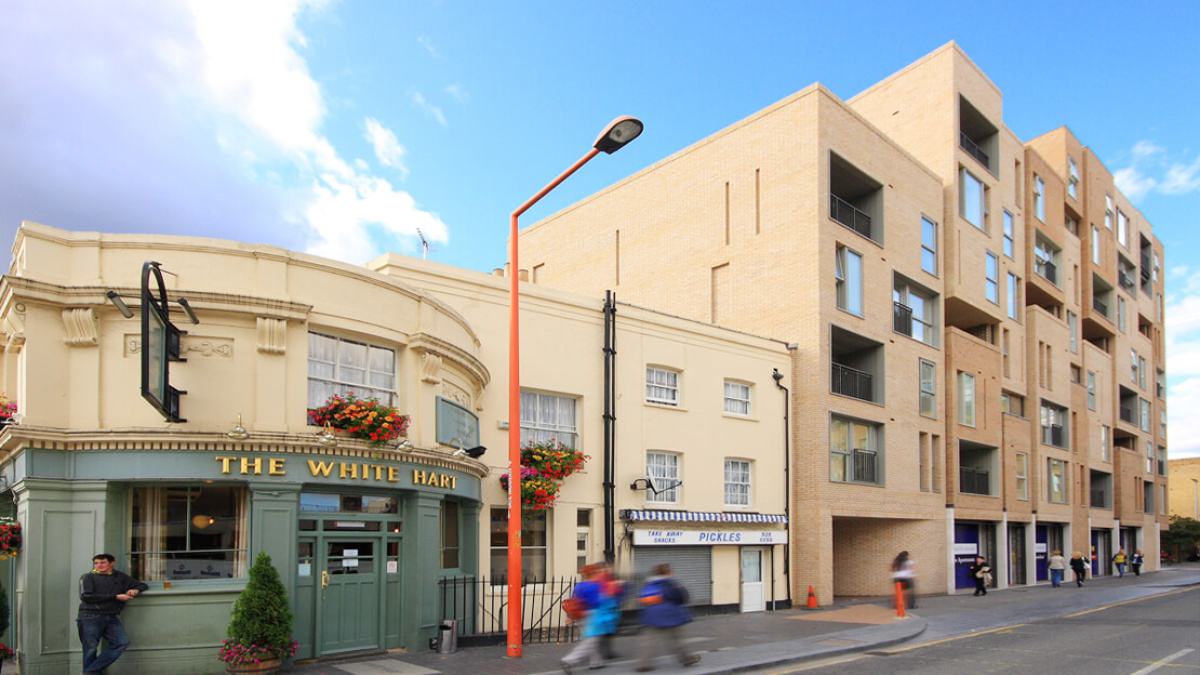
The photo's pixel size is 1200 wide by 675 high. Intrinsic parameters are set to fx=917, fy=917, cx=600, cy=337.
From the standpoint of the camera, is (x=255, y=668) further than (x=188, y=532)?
No

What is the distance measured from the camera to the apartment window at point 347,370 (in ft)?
45.9

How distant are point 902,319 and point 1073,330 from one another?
19748mm

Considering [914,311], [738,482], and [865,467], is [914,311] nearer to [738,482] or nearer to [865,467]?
[865,467]

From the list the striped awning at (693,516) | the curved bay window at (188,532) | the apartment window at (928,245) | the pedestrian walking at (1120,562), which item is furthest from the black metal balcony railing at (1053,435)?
the curved bay window at (188,532)

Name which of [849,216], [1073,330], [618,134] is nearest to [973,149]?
[849,216]

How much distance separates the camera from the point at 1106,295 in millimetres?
53375

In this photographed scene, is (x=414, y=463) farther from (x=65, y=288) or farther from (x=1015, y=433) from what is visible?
(x=1015, y=433)

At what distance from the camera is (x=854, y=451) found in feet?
93.0

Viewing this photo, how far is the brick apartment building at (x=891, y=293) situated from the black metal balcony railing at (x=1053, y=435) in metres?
0.16

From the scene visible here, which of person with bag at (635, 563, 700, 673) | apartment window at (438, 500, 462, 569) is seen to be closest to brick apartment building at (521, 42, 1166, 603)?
apartment window at (438, 500, 462, 569)

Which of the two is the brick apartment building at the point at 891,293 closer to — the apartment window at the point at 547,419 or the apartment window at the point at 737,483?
the apartment window at the point at 737,483

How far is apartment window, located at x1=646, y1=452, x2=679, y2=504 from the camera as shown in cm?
2256

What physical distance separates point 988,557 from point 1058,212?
1841 centimetres

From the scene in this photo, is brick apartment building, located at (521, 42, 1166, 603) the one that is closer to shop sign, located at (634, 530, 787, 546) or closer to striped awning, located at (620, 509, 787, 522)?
shop sign, located at (634, 530, 787, 546)
